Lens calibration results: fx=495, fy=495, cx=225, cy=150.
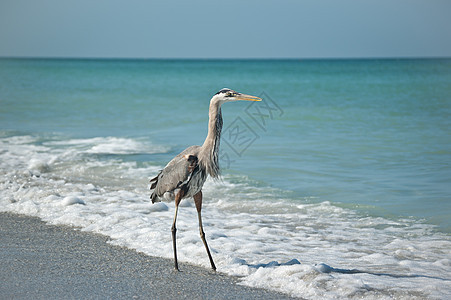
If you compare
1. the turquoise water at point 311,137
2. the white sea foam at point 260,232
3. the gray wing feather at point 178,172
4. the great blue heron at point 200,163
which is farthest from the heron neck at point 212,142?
the turquoise water at point 311,137

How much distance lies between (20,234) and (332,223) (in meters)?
4.03

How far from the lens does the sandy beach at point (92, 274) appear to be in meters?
4.23

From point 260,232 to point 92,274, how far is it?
2344 millimetres

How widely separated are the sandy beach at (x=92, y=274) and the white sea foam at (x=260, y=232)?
24 centimetres

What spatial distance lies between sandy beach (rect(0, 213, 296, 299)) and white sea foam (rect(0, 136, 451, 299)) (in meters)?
0.24

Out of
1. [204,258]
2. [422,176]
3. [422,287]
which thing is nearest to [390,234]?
[422,287]

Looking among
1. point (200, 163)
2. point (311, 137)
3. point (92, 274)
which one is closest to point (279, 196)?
point (200, 163)

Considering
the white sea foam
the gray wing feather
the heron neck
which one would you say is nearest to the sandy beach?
the white sea foam

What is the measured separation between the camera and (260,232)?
629 centimetres

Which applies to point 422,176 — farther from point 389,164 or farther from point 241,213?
point 241,213

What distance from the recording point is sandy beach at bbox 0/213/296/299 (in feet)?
13.9

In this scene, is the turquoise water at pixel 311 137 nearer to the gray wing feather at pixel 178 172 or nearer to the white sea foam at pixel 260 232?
the white sea foam at pixel 260 232

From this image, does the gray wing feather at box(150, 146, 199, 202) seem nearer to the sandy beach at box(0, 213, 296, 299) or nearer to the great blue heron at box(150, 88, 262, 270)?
the great blue heron at box(150, 88, 262, 270)

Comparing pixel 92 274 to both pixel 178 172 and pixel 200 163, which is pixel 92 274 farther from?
pixel 200 163
